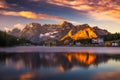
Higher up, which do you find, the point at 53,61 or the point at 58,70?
the point at 58,70

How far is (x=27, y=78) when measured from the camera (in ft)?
90.9

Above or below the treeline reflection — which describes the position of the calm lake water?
above

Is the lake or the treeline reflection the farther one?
the treeline reflection

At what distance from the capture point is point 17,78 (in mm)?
27906

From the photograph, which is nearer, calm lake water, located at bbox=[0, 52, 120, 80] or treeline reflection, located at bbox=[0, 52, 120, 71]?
calm lake water, located at bbox=[0, 52, 120, 80]

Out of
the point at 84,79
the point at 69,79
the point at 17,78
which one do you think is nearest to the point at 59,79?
the point at 69,79

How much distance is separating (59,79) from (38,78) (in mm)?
2517

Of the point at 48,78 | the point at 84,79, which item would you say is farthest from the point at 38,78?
the point at 84,79

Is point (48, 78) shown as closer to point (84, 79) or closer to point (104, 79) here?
point (84, 79)

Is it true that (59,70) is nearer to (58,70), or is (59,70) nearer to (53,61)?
(58,70)

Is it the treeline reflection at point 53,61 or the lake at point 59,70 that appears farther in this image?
the treeline reflection at point 53,61

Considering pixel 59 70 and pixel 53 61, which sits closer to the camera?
pixel 59 70

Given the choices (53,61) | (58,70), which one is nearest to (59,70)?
(58,70)

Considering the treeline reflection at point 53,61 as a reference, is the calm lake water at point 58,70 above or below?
above
